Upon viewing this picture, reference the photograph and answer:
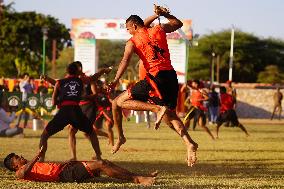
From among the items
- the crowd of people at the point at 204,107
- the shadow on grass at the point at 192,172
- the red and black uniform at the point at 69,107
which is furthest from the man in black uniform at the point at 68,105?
the crowd of people at the point at 204,107

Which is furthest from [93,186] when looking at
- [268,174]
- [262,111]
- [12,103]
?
[262,111]

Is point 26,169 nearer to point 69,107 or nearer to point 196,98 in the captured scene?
point 69,107

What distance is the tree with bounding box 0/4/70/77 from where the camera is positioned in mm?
79500

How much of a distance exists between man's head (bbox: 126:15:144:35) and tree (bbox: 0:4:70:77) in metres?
65.8

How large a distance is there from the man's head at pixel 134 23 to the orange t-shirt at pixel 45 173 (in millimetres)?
2172

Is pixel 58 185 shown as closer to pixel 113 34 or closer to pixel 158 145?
pixel 158 145

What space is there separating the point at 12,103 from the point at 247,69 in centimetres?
7101

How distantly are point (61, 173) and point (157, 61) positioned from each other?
205 centimetres

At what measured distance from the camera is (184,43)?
47.9 meters

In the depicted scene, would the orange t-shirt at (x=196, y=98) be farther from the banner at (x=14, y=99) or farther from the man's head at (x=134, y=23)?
the man's head at (x=134, y=23)

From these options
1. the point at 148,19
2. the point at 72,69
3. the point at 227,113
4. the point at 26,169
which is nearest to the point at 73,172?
the point at 26,169

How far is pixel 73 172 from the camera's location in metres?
10.5

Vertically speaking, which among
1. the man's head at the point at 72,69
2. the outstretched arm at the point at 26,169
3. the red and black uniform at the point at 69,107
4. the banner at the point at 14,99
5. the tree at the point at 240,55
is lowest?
the tree at the point at 240,55

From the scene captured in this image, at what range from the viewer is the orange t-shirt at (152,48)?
11023 millimetres
